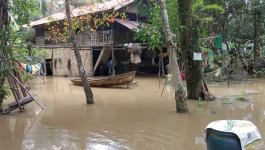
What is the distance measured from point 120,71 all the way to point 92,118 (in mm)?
12433

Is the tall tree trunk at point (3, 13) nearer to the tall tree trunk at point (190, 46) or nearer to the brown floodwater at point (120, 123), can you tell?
the brown floodwater at point (120, 123)

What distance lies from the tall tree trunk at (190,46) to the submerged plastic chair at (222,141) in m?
5.29

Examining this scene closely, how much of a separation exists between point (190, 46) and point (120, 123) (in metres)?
3.46

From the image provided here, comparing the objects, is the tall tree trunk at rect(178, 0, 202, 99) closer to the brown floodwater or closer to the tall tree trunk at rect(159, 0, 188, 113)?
the brown floodwater

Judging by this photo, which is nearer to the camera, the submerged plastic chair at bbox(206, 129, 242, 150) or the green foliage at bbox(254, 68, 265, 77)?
the submerged plastic chair at bbox(206, 129, 242, 150)

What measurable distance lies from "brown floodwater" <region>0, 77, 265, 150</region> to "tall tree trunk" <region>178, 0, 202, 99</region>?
58cm

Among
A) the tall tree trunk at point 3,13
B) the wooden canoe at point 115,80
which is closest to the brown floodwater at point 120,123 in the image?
the tall tree trunk at point 3,13

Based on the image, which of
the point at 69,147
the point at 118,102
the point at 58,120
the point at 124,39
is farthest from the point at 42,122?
the point at 124,39

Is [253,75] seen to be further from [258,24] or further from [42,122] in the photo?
[42,122]

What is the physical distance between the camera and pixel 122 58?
18.3m

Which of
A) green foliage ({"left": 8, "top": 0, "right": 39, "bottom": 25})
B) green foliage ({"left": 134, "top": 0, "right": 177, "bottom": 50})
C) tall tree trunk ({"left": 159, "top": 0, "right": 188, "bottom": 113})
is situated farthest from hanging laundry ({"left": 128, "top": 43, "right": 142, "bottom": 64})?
tall tree trunk ({"left": 159, "top": 0, "right": 188, "bottom": 113})

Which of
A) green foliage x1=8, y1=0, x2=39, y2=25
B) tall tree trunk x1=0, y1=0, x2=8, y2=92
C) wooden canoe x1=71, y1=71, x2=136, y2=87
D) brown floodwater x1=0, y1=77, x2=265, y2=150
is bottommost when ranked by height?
brown floodwater x1=0, y1=77, x2=265, y2=150

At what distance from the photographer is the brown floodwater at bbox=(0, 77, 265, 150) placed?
4160mm

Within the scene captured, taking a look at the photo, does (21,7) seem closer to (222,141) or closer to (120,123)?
(120,123)
